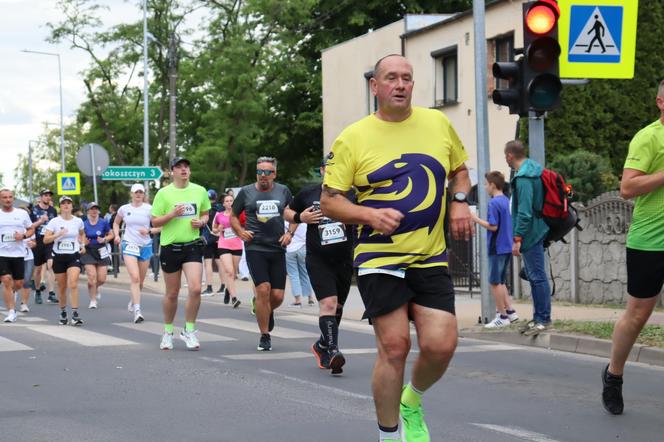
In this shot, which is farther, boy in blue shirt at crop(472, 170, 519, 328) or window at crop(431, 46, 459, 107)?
window at crop(431, 46, 459, 107)

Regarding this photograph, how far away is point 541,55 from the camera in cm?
1130

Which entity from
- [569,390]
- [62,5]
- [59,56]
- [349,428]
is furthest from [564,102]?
[59,56]

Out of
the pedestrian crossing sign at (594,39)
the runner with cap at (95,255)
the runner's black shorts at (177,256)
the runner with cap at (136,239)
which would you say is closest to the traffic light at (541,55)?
the pedestrian crossing sign at (594,39)

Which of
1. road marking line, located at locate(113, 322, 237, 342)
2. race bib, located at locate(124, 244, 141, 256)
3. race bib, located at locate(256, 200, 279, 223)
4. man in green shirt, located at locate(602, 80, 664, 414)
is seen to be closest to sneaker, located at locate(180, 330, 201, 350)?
road marking line, located at locate(113, 322, 237, 342)

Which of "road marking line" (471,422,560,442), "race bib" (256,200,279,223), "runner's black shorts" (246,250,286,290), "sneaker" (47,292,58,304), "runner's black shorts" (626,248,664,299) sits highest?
"race bib" (256,200,279,223)

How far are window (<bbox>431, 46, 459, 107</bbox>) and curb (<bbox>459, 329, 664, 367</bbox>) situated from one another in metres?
17.4

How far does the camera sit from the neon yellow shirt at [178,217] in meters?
11.9

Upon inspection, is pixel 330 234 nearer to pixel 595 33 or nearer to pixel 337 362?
pixel 337 362

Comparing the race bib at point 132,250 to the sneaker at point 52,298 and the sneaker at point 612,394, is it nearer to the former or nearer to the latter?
the sneaker at point 52,298

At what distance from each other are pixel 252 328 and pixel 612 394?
25.1 ft

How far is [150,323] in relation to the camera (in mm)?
15383

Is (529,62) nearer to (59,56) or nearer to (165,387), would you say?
(165,387)

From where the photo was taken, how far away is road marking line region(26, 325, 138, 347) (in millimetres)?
12547

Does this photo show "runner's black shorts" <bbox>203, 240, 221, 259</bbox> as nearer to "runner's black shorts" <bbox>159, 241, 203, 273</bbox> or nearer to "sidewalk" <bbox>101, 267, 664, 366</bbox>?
"sidewalk" <bbox>101, 267, 664, 366</bbox>
